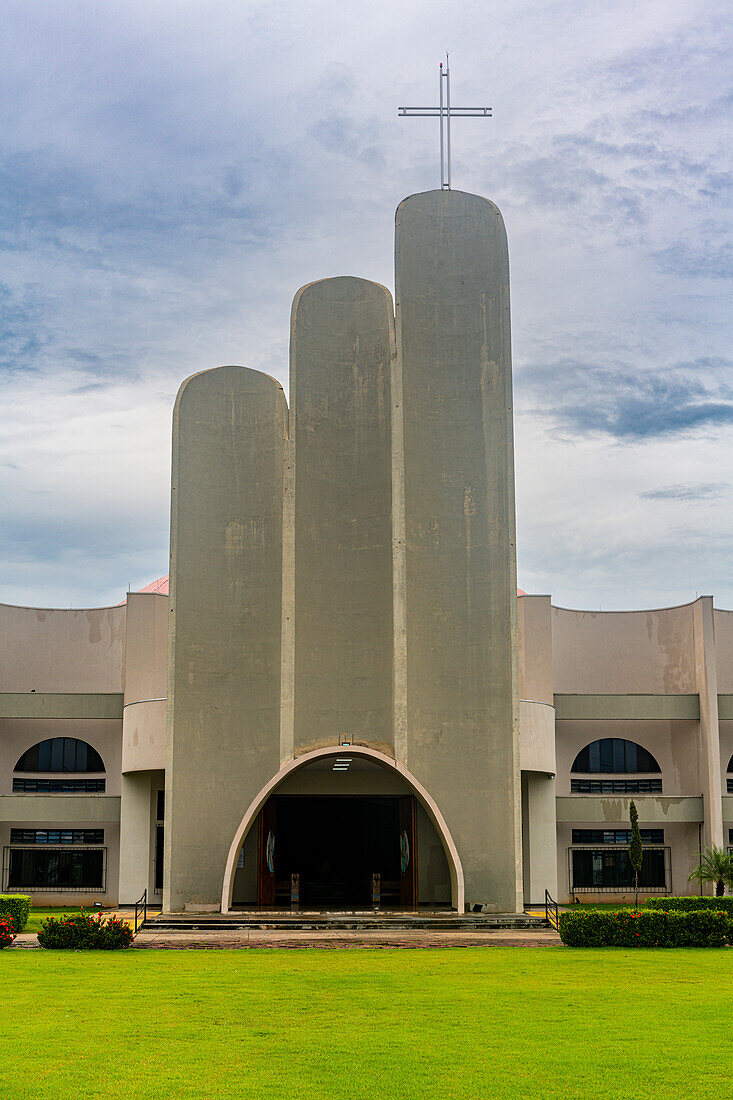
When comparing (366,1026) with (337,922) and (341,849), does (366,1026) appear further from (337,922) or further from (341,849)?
(341,849)

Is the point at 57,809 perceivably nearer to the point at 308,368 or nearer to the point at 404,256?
the point at 308,368

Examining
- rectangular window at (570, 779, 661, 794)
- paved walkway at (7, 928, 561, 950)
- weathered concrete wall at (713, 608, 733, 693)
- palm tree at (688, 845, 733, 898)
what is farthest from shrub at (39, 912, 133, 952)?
weathered concrete wall at (713, 608, 733, 693)

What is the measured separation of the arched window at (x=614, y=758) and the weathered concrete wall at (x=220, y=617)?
14.0 m

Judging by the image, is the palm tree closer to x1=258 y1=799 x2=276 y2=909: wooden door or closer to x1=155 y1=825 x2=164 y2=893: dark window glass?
x1=258 y1=799 x2=276 y2=909: wooden door

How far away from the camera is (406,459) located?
3102 cm

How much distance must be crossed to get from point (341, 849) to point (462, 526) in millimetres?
10951

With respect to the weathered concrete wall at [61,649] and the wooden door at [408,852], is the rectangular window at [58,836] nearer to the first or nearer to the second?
the weathered concrete wall at [61,649]

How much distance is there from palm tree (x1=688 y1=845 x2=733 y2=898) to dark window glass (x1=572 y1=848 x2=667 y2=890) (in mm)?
3922

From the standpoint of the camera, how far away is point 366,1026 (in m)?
14.5

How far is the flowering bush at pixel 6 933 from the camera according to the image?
77.2ft

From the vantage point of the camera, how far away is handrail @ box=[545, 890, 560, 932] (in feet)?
88.5

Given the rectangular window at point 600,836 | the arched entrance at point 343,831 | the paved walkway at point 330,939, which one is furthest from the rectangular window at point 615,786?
the paved walkway at point 330,939

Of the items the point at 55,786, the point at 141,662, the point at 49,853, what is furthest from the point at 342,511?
the point at 49,853

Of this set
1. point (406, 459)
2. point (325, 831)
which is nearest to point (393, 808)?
point (325, 831)
